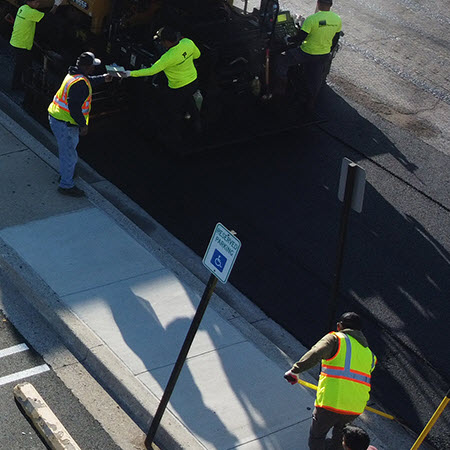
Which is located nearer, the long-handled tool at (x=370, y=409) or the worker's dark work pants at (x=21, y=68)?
the long-handled tool at (x=370, y=409)

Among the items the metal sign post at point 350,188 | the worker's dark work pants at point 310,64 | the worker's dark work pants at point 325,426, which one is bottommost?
the worker's dark work pants at point 325,426

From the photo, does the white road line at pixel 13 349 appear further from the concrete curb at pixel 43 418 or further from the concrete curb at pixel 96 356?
the concrete curb at pixel 43 418

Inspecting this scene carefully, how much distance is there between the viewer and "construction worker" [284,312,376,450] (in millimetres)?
7477

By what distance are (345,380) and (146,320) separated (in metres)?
2.56

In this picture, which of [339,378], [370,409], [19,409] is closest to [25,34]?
[19,409]

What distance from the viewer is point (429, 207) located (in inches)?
482

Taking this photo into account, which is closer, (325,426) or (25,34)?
(325,426)

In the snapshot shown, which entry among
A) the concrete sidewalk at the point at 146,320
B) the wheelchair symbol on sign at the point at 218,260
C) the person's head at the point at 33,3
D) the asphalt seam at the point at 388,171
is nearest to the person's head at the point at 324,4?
the asphalt seam at the point at 388,171

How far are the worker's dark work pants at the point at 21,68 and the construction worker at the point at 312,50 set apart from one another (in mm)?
3516

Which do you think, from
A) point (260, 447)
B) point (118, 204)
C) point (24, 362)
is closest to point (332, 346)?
point (260, 447)

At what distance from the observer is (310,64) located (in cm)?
1386

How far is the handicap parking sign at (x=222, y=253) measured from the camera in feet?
23.5

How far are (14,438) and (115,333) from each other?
1632mm

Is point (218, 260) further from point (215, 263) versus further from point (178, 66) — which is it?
point (178, 66)
